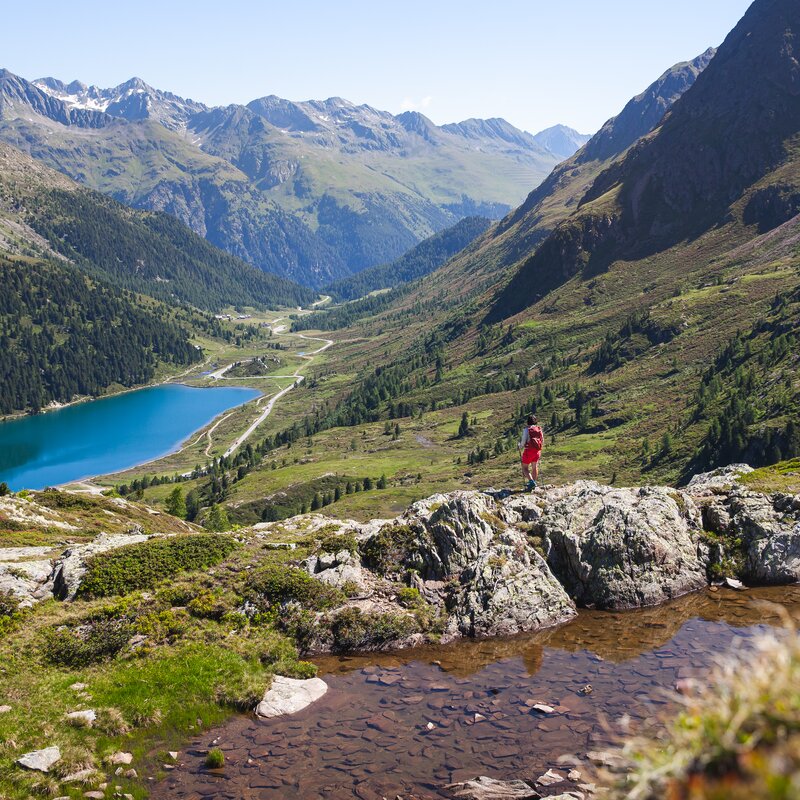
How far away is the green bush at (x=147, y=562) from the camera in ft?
105

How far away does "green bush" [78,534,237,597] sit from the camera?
32094 millimetres

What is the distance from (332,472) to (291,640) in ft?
423

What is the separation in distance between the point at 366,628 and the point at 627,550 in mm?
13549

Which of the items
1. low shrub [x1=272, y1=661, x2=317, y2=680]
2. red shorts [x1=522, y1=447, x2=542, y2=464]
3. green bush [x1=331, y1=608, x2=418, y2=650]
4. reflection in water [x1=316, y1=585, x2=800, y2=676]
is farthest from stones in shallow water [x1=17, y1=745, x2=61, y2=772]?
red shorts [x1=522, y1=447, x2=542, y2=464]

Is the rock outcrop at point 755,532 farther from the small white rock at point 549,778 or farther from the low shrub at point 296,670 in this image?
the low shrub at point 296,670

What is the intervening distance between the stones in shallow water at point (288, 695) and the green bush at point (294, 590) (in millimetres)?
5177

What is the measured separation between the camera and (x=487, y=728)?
818 inches

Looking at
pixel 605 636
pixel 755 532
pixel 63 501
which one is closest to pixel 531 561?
pixel 605 636

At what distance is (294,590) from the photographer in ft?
101

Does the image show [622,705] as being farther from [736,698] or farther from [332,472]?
[332,472]

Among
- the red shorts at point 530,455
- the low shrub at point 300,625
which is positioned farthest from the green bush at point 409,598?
the red shorts at point 530,455

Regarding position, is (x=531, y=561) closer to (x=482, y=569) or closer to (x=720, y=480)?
(x=482, y=569)

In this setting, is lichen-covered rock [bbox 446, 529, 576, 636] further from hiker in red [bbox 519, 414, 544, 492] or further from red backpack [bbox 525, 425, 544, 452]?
red backpack [bbox 525, 425, 544, 452]

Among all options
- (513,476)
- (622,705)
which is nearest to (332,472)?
(513,476)
